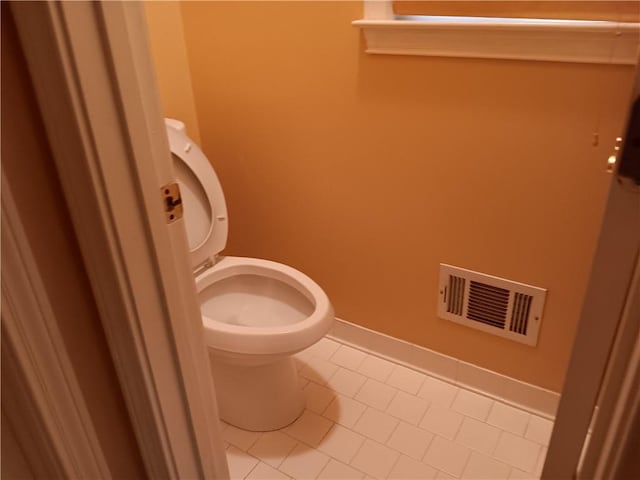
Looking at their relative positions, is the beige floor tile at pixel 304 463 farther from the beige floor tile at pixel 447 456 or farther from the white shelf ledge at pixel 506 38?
the white shelf ledge at pixel 506 38

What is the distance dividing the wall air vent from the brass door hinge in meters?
1.10

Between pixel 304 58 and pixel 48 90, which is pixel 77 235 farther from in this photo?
pixel 304 58

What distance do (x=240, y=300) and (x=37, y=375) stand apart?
3.72 feet

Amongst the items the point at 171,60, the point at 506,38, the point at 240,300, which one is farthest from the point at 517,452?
the point at 171,60

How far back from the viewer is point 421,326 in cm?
185

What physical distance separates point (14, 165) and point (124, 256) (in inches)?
6.3

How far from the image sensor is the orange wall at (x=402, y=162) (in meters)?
1.36

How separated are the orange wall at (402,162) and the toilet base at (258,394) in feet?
1.37

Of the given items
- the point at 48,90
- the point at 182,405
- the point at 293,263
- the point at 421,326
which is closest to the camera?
the point at 48,90

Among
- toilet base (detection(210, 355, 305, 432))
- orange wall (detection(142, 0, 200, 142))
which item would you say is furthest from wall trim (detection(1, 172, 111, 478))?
orange wall (detection(142, 0, 200, 142))

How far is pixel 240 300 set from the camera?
5.85ft

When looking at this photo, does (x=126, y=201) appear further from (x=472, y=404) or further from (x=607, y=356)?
(x=472, y=404)

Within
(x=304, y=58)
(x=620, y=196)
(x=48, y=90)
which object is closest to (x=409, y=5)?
(x=304, y=58)

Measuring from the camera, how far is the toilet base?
1.64 metres
